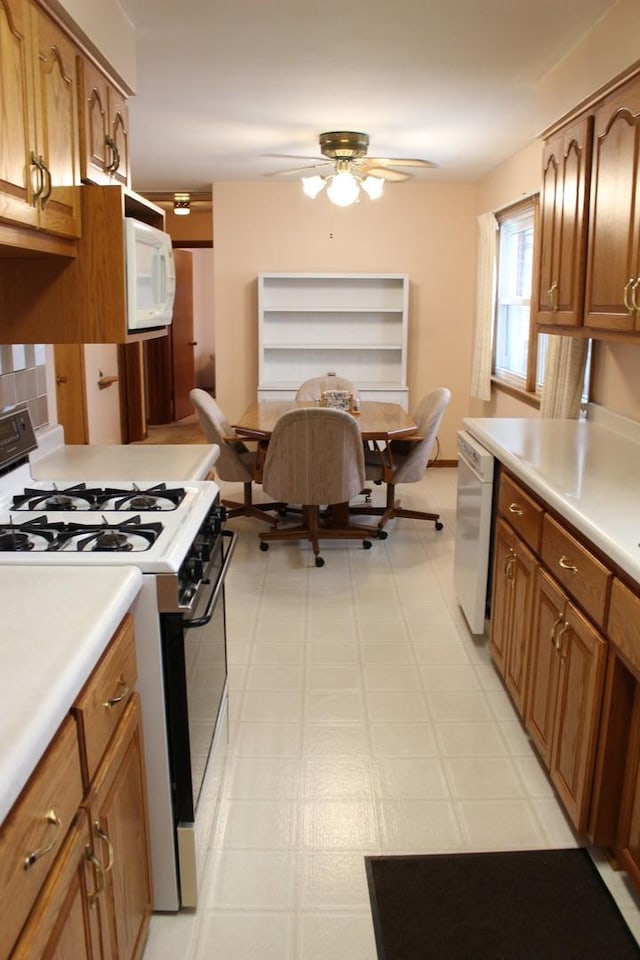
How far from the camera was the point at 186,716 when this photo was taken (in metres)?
1.68

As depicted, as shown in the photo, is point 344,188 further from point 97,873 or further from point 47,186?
point 97,873

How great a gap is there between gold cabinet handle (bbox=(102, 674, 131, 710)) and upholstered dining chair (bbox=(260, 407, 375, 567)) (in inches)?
97.4

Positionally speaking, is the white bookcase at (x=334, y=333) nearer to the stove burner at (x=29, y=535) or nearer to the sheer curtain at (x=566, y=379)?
the sheer curtain at (x=566, y=379)

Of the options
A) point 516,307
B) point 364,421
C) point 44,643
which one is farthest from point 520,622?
point 516,307

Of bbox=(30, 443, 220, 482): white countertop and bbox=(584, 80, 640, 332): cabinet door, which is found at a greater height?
bbox=(584, 80, 640, 332): cabinet door

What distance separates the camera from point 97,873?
4.00 feet

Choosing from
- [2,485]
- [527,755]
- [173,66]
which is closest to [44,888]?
[2,485]

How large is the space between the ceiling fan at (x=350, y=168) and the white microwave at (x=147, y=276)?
66.0 inches

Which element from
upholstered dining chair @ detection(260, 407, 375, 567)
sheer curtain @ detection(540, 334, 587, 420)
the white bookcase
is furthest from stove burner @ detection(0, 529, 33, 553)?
the white bookcase

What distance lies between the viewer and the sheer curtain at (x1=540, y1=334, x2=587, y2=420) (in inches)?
136

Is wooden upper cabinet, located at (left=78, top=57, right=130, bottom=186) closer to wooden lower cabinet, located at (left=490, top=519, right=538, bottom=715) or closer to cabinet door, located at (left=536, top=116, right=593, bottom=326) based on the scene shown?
cabinet door, located at (left=536, top=116, right=593, bottom=326)

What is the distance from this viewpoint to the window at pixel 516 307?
15.9 ft

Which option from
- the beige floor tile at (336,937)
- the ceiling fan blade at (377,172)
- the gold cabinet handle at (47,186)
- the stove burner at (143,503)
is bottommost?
the beige floor tile at (336,937)

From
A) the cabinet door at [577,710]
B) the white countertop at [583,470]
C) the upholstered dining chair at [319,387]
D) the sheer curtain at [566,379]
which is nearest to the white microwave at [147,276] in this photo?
the white countertop at [583,470]
